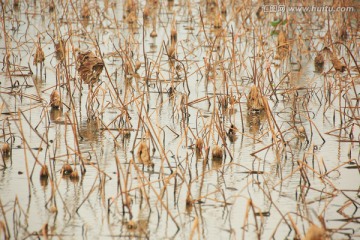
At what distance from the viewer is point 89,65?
5.66 meters

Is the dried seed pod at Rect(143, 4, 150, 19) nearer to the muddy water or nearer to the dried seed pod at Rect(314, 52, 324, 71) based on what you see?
the muddy water

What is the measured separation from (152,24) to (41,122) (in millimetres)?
4283

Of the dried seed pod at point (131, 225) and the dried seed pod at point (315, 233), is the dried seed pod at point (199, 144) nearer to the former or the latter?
the dried seed pod at point (131, 225)

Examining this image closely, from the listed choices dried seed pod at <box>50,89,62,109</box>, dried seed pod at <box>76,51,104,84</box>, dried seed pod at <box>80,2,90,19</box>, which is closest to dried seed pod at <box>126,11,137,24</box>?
dried seed pod at <box>80,2,90,19</box>

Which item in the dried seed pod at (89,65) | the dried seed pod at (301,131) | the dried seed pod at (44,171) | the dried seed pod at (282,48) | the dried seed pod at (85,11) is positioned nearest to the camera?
the dried seed pod at (44,171)

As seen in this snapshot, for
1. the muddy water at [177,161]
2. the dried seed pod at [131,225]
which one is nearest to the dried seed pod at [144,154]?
the muddy water at [177,161]

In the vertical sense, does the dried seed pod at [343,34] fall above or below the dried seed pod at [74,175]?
above

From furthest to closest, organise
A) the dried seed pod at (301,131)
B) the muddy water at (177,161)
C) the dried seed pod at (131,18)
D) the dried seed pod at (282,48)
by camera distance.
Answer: the dried seed pod at (131,18), the dried seed pod at (282,48), the dried seed pod at (301,131), the muddy water at (177,161)

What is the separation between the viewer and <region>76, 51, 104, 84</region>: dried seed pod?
5648 mm

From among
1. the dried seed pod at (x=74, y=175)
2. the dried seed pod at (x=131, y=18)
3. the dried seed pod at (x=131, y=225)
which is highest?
the dried seed pod at (x=131, y=18)

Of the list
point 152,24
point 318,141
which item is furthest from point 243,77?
point 152,24

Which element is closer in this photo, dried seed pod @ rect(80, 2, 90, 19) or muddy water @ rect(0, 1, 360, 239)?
muddy water @ rect(0, 1, 360, 239)

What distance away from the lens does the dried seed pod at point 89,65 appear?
565 cm

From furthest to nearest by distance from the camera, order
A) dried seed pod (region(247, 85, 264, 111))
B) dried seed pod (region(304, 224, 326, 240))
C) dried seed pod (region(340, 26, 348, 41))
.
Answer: dried seed pod (region(340, 26, 348, 41)) → dried seed pod (region(247, 85, 264, 111)) → dried seed pod (region(304, 224, 326, 240))
